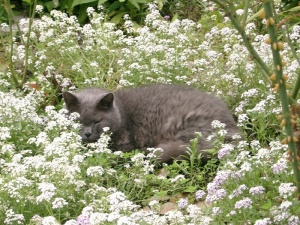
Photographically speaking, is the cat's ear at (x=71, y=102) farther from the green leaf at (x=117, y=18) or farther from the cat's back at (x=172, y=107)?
the green leaf at (x=117, y=18)

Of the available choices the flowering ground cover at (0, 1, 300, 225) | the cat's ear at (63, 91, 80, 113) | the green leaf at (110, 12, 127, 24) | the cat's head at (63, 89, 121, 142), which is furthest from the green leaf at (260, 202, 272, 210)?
the green leaf at (110, 12, 127, 24)

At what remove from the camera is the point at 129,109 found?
688cm

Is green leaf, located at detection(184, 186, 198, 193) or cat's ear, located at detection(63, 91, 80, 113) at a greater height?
cat's ear, located at detection(63, 91, 80, 113)

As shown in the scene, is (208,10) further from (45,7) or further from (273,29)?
(273,29)

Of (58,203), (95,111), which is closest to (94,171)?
(58,203)

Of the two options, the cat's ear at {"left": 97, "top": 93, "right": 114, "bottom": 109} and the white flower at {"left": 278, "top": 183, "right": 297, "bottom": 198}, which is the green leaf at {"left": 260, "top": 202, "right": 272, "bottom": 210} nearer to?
the white flower at {"left": 278, "top": 183, "right": 297, "bottom": 198}

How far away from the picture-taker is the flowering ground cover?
4.65m

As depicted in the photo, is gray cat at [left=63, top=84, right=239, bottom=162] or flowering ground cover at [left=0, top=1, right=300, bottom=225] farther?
gray cat at [left=63, top=84, right=239, bottom=162]

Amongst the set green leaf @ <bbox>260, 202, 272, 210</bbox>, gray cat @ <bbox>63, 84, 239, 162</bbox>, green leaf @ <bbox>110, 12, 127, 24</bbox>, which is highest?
green leaf @ <bbox>110, 12, 127, 24</bbox>

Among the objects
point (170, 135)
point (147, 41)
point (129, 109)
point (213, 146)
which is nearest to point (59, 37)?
point (147, 41)

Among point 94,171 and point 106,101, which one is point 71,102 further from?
point 94,171

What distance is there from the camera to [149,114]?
265 inches

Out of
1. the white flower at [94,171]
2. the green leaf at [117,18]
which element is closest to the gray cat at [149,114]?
the white flower at [94,171]

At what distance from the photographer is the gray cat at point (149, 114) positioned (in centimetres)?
638
